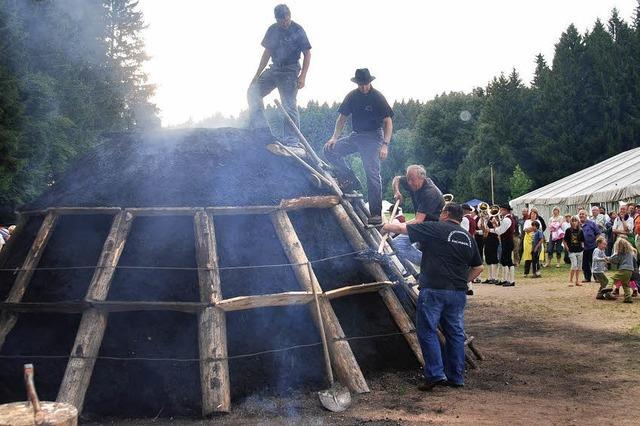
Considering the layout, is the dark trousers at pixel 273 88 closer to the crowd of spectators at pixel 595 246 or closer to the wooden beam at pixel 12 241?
the wooden beam at pixel 12 241

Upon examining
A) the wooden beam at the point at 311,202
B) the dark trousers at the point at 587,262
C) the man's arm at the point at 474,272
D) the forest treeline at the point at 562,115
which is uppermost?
the forest treeline at the point at 562,115

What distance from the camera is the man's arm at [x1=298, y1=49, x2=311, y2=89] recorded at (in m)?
10.1

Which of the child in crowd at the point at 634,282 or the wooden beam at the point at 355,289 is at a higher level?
the child in crowd at the point at 634,282

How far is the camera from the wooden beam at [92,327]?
7094 mm

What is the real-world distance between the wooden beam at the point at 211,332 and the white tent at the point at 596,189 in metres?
22.0

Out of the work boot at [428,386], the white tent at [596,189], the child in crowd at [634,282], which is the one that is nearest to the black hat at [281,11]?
the work boot at [428,386]

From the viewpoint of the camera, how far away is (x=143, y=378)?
7406 mm

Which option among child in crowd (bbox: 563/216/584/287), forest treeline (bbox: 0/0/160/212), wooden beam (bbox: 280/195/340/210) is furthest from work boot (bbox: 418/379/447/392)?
child in crowd (bbox: 563/216/584/287)

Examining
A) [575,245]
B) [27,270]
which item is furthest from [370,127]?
[575,245]

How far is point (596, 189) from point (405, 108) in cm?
9326

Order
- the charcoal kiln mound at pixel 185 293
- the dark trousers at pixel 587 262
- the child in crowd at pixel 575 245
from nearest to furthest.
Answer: the charcoal kiln mound at pixel 185 293
the child in crowd at pixel 575 245
the dark trousers at pixel 587 262

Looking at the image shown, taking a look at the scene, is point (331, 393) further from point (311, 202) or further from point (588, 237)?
point (588, 237)

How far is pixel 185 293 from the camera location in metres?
7.90

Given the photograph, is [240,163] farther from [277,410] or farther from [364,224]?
[277,410]
